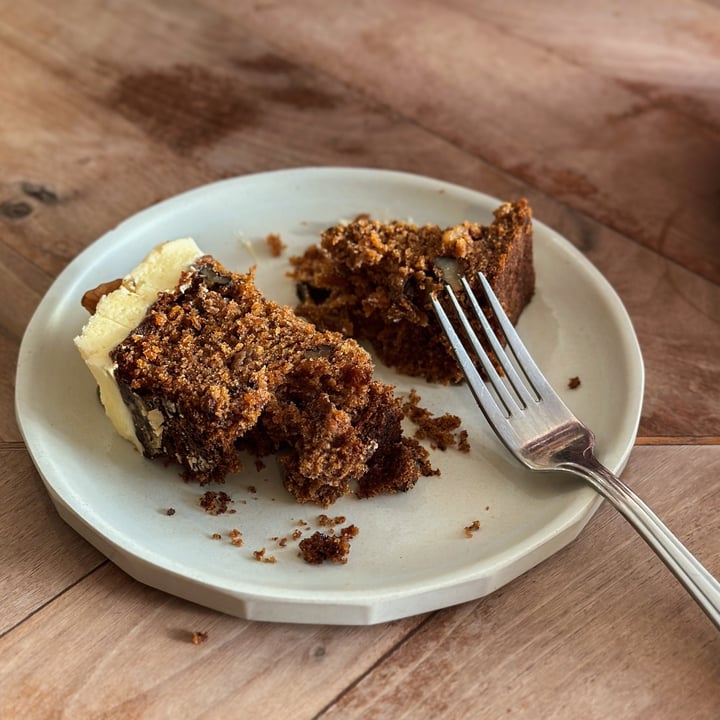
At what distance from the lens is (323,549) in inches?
71.7

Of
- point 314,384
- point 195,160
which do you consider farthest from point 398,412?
point 195,160

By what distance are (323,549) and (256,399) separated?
1.03 ft

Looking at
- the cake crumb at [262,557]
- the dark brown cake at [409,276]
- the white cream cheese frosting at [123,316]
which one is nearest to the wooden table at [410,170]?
the cake crumb at [262,557]

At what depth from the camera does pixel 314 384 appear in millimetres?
1921

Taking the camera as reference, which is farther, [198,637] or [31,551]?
[31,551]

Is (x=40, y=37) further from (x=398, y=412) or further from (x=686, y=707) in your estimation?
(x=686, y=707)

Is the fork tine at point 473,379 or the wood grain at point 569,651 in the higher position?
the fork tine at point 473,379

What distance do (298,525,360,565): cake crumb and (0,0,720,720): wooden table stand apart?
13cm

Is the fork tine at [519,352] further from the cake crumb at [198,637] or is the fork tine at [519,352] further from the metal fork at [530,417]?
the cake crumb at [198,637]

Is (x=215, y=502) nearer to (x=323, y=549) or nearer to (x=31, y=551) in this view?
(x=323, y=549)

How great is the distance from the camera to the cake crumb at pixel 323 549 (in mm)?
1813

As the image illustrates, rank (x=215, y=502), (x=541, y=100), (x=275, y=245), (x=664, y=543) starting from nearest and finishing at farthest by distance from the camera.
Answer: (x=664, y=543) → (x=215, y=502) → (x=275, y=245) → (x=541, y=100)

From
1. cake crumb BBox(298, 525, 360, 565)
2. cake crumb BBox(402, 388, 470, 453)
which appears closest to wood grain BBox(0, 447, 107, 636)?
cake crumb BBox(298, 525, 360, 565)

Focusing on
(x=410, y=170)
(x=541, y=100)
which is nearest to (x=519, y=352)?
(x=410, y=170)
